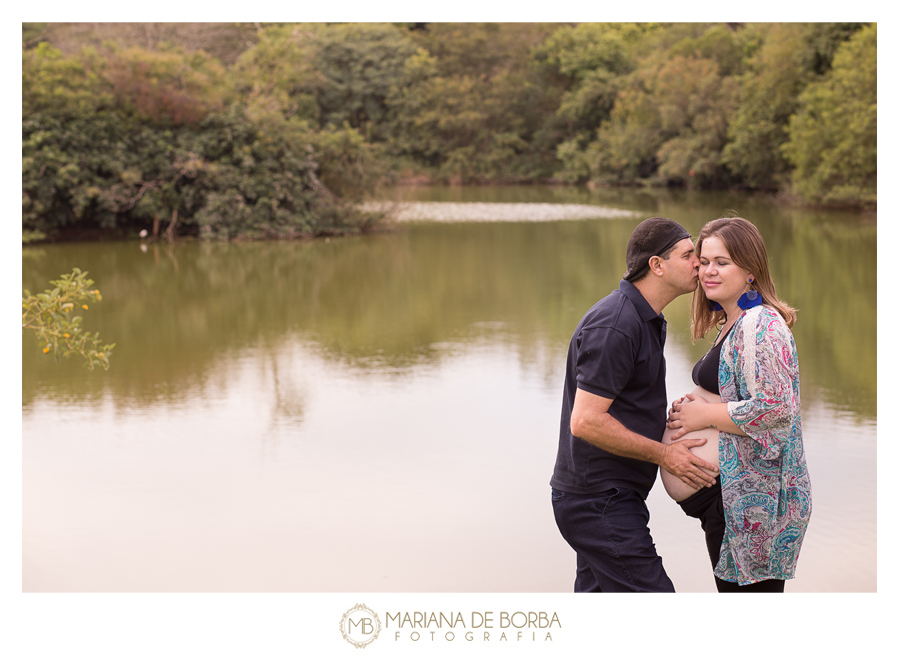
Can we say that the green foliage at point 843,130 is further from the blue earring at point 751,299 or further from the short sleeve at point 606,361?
the short sleeve at point 606,361

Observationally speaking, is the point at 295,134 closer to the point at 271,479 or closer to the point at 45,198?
the point at 45,198

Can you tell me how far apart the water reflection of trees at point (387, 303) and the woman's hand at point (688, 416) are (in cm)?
A: 427

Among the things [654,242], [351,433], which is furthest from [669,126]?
[654,242]

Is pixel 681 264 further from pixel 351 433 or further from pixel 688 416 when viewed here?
pixel 351 433

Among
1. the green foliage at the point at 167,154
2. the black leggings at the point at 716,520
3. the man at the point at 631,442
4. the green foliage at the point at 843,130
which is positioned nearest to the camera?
the man at the point at 631,442

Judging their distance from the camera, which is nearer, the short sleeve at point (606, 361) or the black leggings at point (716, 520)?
the short sleeve at point (606, 361)

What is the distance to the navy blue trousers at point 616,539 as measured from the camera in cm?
259

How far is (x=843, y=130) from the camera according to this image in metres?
21.3

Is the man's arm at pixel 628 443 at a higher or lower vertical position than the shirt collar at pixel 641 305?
lower

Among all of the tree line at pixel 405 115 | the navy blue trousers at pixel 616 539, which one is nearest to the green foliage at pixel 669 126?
the tree line at pixel 405 115

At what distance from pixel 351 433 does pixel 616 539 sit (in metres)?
3.64

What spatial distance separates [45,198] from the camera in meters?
16.1

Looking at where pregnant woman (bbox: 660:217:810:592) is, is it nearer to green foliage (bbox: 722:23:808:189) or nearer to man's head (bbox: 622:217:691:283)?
man's head (bbox: 622:217:691:283)

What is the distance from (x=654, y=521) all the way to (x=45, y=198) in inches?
574
